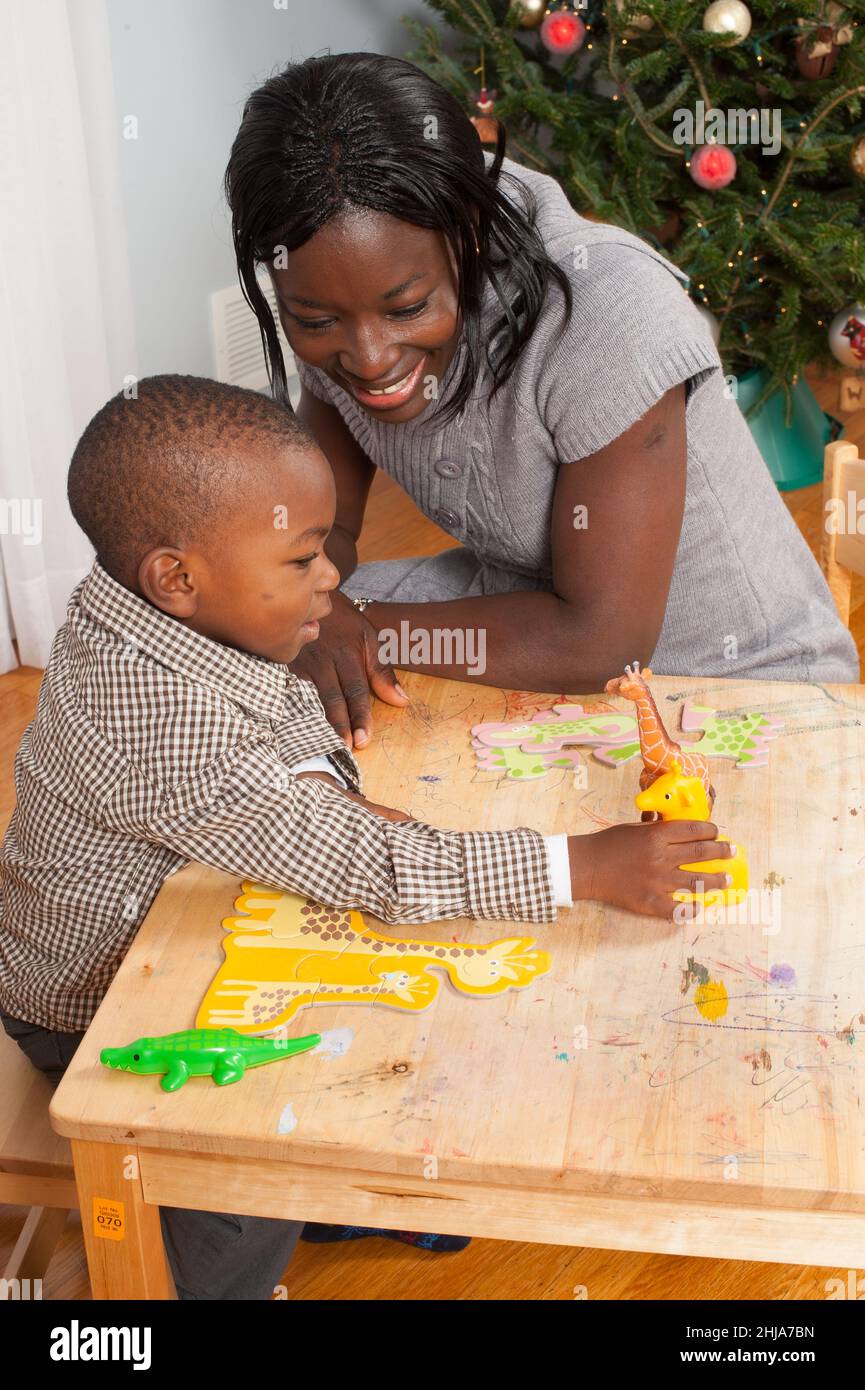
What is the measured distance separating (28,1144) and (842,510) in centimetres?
104

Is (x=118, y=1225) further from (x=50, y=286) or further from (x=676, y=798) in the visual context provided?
(x=50, y=286)

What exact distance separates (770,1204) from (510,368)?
848 millimetres

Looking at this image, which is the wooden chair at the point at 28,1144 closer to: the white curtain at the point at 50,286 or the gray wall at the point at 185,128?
the white curtain at the point at 50,286

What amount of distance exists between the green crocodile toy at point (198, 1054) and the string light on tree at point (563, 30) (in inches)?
105

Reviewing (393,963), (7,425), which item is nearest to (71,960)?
(393,963)

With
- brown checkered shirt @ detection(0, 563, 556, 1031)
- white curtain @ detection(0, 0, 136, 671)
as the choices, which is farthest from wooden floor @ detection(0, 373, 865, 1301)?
white curtain @ detection(0, 0, 136, 671)

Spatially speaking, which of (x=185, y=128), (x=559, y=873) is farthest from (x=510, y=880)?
(x=185, y=128)

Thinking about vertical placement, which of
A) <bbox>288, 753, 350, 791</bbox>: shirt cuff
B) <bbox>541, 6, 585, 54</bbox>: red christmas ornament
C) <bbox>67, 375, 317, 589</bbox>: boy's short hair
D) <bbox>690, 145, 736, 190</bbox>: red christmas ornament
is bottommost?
<bbox>288, 753, 350, 791</bbox>: shirt cuff

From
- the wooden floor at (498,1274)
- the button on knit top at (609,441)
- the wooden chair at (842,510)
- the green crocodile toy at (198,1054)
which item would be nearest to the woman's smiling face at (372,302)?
the button on knit top at (609,441)

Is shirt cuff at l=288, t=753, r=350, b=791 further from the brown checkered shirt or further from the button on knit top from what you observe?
the button on knit top

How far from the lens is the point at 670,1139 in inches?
33.7

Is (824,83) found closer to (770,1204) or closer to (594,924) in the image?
(594,924)

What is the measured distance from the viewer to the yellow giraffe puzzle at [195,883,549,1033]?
3.19ft

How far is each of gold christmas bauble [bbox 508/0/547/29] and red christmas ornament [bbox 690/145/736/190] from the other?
479 mm
